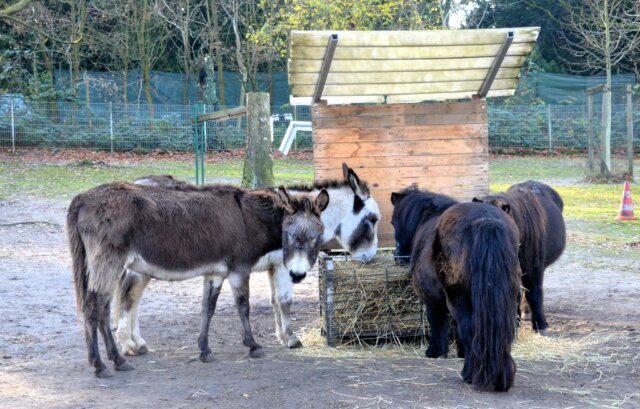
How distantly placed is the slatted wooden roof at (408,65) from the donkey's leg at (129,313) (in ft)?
8.80

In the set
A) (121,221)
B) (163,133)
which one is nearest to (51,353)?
(121,221)

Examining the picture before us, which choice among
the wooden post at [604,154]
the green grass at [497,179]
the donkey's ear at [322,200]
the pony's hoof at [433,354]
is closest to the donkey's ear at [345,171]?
the donkey's ear at [322,200]

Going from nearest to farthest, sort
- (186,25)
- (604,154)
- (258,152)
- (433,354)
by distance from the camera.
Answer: (433,354), (258,152), (604,154), (186,25)

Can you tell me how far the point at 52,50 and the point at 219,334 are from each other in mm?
27427

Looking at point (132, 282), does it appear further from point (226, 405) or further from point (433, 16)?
point (433, 16)

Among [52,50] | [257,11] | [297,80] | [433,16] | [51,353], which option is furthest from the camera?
[257,11]

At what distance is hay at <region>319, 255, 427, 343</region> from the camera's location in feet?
24.7

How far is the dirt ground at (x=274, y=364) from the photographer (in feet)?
18.7

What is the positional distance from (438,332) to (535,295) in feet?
5.29

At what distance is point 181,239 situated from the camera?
697cm

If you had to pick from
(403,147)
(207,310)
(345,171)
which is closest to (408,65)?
(403,147)

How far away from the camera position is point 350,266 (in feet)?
26.1

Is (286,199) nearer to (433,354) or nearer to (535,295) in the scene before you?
(433,354)

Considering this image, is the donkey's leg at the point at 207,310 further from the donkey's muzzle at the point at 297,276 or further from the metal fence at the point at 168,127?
the metal fence at the point at 168,127
